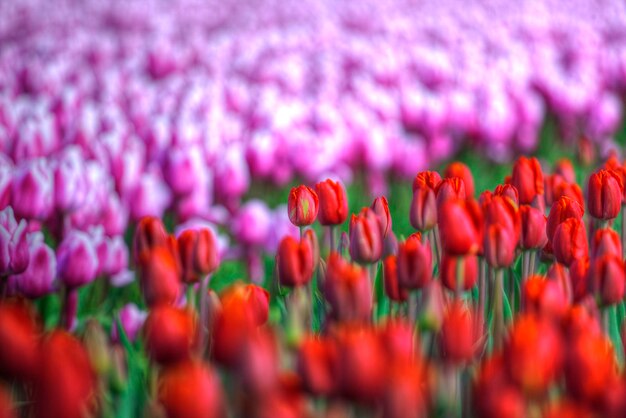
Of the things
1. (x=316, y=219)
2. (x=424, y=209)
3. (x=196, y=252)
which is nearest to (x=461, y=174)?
(x=424, y=209)

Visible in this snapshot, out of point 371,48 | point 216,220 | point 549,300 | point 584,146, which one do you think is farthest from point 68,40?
point 549,300

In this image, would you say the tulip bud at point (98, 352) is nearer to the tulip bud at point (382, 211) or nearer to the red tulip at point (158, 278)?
the red tulip at point (158, 278)

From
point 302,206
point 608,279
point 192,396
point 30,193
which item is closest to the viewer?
point 192,396

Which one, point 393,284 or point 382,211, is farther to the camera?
point 382,211

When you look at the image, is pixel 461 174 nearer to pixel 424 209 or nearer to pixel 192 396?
pixel 424 209

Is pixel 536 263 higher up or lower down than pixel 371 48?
lower down

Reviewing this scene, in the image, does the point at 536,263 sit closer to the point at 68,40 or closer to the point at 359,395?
the point at 359,395

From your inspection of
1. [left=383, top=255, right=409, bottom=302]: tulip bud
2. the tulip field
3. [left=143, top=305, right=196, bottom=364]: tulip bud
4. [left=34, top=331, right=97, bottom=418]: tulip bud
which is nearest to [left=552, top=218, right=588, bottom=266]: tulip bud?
the tulip field
